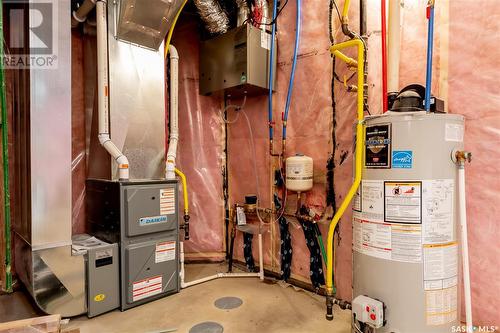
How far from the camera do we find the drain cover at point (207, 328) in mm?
1805

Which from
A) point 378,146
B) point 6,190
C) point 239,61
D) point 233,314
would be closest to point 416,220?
point 378,146

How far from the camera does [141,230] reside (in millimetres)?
2150

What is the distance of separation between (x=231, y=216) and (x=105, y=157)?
1325mm

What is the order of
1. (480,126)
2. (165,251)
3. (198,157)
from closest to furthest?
(480,126) < (165,251) < (198,157)

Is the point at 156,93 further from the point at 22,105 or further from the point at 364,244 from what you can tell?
the point at 364,244

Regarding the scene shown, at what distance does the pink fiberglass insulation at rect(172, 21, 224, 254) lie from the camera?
10.1 ft

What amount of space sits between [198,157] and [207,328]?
5.57ft

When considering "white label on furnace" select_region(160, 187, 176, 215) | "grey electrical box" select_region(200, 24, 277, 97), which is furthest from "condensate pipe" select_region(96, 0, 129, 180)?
"grey electrical box" select_region(200, 24, 277, 97)

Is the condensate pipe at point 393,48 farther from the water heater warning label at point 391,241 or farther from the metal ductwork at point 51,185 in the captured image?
the metal ductwork at point 51,185

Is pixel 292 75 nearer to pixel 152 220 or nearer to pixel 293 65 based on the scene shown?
pixel 293 65

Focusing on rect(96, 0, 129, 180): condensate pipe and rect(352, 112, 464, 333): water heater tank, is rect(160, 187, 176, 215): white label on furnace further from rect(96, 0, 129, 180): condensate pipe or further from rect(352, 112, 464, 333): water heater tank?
rect(352, 112, 464, 333): water heater tank

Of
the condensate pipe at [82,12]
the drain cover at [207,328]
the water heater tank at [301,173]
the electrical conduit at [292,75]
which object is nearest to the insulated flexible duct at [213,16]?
the electrical conduit at [292,75]

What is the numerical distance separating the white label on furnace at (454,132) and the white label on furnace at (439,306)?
73cm

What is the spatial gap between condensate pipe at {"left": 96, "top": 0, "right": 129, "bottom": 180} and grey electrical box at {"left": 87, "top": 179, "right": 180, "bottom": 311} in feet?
0.57
